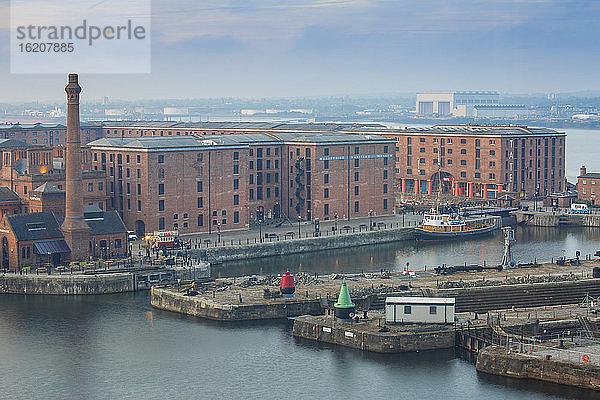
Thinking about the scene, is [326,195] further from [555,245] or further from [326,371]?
[326,371]

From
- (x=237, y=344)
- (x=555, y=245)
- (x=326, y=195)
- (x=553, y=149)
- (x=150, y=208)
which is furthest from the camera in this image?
(x=553, y=149)

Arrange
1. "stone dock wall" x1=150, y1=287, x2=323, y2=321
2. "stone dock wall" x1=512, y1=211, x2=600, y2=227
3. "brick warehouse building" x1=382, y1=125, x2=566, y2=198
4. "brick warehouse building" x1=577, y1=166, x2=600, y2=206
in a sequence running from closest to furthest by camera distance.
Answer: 1. "stone dock wall" x1=150, y1=287, x2=323, y2=321
2. "stone dock wall" x1=512, y1=211, x2=600, y2=227
3. "brick warehouse building" x1=577, y1=166, x2=600, y2=206
4. "brick warehouse building" x1=382, y1=125, x2=566, y2=198

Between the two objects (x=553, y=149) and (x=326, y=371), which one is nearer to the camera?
(x=326, y=371)

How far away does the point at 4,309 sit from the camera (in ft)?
247

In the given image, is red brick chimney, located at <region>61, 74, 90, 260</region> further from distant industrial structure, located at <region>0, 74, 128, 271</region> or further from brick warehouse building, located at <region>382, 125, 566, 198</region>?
brick warehouse building, located at <region>382, 125, 566, 198</region>

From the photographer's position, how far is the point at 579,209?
128 m

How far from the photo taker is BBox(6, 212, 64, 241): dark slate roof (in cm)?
8419

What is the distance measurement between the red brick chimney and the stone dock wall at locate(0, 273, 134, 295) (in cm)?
563

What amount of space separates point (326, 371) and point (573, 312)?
53.4 feet

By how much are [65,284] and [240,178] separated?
1270 inches

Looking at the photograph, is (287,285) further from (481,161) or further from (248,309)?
(481,161)

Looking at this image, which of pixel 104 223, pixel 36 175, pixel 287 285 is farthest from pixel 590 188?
pixel 287 285

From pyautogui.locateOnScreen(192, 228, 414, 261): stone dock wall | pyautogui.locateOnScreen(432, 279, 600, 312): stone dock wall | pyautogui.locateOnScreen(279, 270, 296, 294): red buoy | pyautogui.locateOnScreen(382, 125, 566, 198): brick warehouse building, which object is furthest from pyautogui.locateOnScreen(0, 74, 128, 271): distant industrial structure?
pyautogui.locateOnScreen(382, 125, 566, 198): brick warehouse building

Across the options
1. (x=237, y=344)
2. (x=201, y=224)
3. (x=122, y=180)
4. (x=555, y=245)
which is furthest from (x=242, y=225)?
(x=237, y=344)
